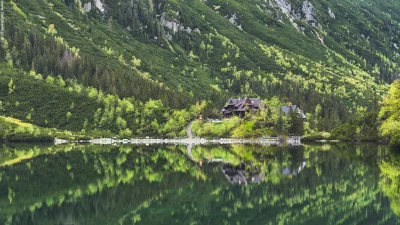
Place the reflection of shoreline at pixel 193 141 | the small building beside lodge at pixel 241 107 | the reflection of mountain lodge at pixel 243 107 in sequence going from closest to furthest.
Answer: the reflection of shoreline at pixel 193 141
the reflection of mountain lodge at pixel 243 107
the small building beside lodge at pixel 241 107

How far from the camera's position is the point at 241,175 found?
189 feet

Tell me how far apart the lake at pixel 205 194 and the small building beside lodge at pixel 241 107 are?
120722mm

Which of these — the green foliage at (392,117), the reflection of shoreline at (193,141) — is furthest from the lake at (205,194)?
the reflection of shoreline at (193,141)

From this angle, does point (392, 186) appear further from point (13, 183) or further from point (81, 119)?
point (81, 119)

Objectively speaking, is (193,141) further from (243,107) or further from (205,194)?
(205,194)

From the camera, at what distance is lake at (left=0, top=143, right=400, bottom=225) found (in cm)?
3597

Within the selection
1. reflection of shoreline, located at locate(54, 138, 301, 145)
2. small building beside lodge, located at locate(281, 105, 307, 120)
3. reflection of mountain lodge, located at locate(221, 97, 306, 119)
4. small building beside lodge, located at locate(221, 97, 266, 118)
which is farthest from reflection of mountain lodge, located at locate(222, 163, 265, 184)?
small building beside lodge, located at locate(221, 97, 266, 118)

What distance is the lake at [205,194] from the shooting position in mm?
35969

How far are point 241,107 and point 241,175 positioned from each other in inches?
5287

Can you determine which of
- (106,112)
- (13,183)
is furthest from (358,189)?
(106,112)

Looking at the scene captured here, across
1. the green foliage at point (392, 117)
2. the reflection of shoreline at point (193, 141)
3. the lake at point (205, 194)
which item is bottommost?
the reflection of shoreline at point (193, 141)

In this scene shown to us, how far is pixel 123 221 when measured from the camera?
A: 115 ft

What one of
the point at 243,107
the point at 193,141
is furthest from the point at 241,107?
the point at 193,141

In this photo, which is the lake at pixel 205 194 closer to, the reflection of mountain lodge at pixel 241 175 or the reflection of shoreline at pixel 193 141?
the reflection of mountain lodge at pixel 241 175
